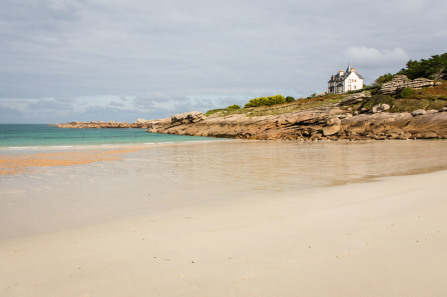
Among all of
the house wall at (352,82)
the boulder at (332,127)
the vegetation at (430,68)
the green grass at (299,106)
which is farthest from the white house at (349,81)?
the boulder at (332,127)

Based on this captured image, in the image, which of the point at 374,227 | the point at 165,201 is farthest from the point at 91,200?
the point at 374,227

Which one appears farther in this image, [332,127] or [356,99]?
[356,99]

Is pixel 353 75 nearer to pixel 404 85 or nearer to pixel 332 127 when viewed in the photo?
pixel 404 85

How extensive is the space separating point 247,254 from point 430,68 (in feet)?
225

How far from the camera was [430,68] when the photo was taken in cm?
5766

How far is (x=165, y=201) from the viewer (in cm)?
812

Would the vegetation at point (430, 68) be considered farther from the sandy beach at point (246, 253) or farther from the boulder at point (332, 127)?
the sandy beach at point (246, 253)

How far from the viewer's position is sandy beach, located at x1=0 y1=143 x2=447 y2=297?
346 cm

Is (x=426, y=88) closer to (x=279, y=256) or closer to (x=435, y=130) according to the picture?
(x=435, y=130)

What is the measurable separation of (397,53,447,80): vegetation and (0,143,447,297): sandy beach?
6125cm

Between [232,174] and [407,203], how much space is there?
272 inches

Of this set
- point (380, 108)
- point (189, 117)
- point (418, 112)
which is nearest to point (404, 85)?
point (380, 108)

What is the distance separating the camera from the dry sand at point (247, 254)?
136 inches

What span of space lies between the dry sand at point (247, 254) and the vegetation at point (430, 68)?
61773mm
